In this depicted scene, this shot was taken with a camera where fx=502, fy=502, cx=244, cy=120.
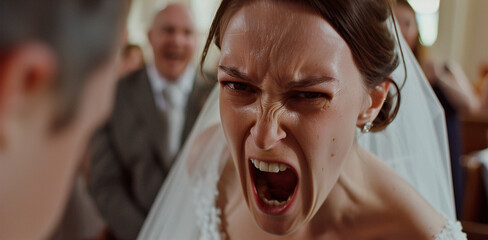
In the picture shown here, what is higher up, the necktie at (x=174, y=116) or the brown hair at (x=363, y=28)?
the brown hair at (x=363, y=28)

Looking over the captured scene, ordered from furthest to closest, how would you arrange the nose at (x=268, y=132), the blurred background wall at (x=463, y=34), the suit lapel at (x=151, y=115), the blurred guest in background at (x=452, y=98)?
the blurred background wall at (x=463, y=34) → the blurred guest in background at (x=452, y=98) → the suit lapel at (x=151, y=115) → the nose at (x=268, y=132)

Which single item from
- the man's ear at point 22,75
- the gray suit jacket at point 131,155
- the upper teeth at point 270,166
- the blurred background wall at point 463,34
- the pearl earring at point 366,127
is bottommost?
the gray suit jacket at point 131,155

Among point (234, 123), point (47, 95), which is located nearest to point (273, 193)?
point (234, 123)

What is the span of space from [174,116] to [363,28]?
1093 millimetres

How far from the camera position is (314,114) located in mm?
680

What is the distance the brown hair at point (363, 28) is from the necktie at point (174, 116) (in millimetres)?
858

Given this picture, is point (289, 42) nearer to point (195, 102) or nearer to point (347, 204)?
point (347, 204)

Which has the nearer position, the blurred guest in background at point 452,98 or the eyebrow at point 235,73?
the eyebrow at point 235,73

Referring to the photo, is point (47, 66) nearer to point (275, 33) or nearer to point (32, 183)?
point (32, 183)

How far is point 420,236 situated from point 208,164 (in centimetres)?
56

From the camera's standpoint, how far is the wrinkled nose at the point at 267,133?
2.16 ft

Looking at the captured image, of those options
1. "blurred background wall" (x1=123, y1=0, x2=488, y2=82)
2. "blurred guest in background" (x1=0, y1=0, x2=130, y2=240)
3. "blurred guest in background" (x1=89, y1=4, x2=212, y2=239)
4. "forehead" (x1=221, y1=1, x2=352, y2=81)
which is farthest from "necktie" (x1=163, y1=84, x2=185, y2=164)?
"blurred background wall" (x1=123, y1=0, x2=488, y2=82)

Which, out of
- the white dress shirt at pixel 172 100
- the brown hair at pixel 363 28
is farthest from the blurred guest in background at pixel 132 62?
the brown hair at pixel 363 28

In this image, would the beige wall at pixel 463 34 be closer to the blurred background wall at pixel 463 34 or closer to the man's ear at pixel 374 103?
the blurred background wall at pixel 463 34
